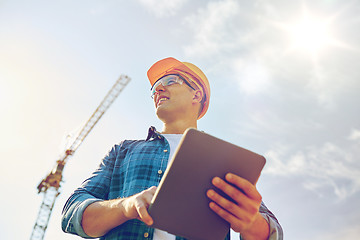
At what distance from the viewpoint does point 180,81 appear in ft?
13.9

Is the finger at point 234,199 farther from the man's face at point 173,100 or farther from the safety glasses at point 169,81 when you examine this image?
the safety glasses at point 169,81

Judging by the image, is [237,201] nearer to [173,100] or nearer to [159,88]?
[173,100]

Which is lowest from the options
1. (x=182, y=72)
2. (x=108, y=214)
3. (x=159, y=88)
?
(x=108, y=214)

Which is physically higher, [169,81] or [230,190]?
[169,81]

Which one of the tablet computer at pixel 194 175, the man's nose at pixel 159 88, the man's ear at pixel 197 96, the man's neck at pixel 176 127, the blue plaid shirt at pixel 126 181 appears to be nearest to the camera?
the tablet computer at pixel 194 175

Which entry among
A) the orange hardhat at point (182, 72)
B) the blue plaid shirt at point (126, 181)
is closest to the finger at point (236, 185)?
the blue plaid shirt at point (126, 181)

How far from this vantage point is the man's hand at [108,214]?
207cm

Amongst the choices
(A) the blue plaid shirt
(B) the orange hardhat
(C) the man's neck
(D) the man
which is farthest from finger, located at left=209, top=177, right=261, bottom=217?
(B) the orange hardhat

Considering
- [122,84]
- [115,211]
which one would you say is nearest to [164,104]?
[115,211]

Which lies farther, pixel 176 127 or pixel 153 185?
pixel 176 127

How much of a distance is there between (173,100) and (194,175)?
222 centimetres

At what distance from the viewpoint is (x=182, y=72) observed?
4.34 metres

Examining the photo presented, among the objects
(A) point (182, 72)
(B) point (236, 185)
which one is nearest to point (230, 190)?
(B) point (236, 185)

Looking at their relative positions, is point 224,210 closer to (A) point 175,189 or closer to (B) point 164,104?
(A) point 175,189
